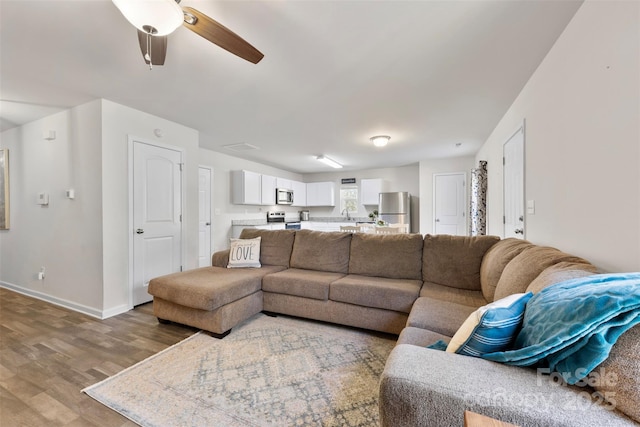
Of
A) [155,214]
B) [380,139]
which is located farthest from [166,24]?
[380,139]

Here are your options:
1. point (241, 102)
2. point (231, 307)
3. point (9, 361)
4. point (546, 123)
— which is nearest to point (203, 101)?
point (241, 102)

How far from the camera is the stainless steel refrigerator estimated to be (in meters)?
6.23

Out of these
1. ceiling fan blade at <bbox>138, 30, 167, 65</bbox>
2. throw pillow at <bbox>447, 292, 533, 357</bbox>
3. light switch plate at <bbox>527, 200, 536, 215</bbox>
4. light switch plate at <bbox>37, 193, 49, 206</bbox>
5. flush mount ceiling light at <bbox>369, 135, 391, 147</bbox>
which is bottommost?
throw pillow at <bbox>447, 292, 533, 357</bbox>

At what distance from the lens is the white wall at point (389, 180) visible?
21.5 ft

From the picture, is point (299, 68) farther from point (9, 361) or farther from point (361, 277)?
point (9, 361)

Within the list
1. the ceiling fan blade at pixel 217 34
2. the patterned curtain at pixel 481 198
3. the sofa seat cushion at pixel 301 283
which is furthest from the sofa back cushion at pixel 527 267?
the patterned curtain at pixel 481 198

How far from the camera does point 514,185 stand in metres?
2.76

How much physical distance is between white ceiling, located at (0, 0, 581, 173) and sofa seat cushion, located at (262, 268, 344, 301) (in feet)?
6.18

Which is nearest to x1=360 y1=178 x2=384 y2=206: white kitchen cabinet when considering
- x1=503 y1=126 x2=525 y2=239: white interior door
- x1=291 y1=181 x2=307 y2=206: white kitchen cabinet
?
x1=291 y1=181 x2=307 y2=206: white kitchen cabinet

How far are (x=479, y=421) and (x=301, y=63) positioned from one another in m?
2.35

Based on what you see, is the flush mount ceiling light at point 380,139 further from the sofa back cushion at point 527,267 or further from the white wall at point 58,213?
the white wall at point 58,213

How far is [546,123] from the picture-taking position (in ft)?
6.54

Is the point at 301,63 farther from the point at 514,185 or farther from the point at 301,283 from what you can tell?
the point at 514,185

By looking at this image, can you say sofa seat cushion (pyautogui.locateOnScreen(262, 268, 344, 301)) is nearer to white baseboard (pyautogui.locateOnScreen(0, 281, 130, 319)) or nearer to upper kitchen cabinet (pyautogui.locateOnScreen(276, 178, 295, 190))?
white baseboard (pyautogui.locateOnScreen(0, 281, 130, 319))
